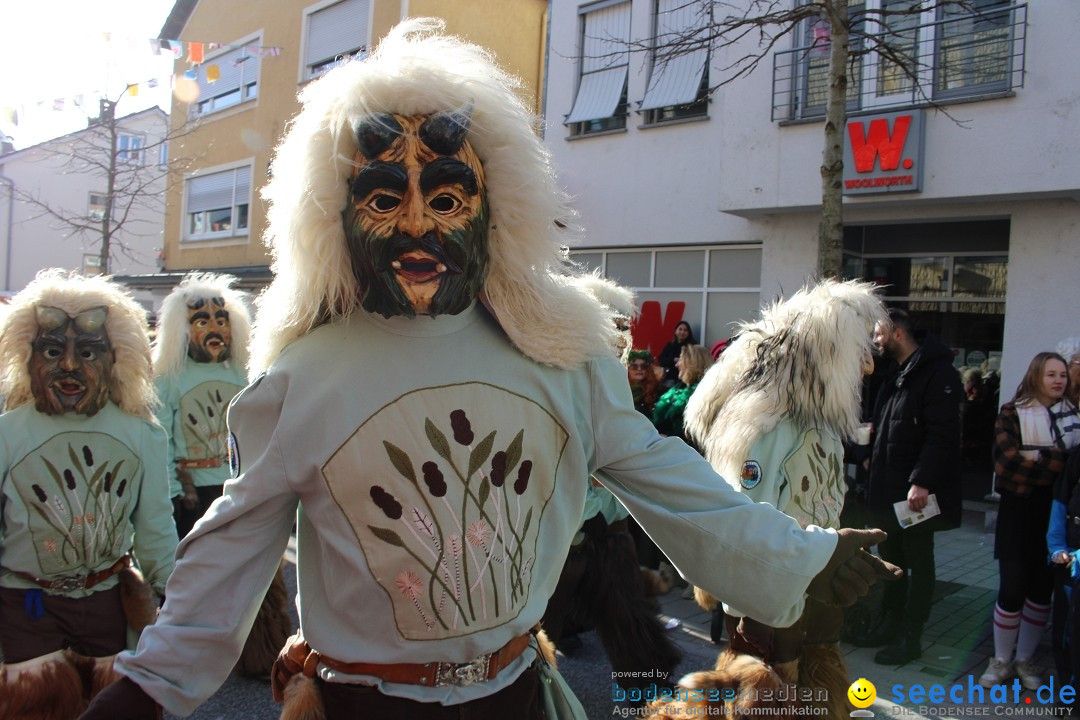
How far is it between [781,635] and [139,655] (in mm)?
2469

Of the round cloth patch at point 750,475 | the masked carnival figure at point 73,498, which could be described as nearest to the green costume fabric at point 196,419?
the masked carnival figure at point 73,498

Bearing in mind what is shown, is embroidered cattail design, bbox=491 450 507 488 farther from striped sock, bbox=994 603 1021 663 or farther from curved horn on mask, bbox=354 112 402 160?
striped sock, bbox=994 603 1021 663

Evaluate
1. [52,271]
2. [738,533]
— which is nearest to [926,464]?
[738,533]

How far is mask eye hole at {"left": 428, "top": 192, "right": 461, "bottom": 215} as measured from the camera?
1784mm

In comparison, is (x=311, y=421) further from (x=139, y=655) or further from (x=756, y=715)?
(x=756, y=715)

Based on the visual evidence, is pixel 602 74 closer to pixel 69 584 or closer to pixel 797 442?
pixel 797 442

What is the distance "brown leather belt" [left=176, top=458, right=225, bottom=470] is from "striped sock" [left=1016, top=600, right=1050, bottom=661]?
4.77 metres

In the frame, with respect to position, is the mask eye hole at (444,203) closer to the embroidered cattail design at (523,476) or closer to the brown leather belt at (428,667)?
the embroidered cattail design at (523,476)

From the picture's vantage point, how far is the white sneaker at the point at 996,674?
14.8 feet

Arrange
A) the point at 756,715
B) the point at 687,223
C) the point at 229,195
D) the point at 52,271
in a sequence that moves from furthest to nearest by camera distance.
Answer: the point at 229,195 → the point at 687,223 → the point at 52,271 → the point at 756,715

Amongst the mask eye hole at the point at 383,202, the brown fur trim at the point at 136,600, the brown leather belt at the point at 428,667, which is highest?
the mask eye hole at the point at 383,202

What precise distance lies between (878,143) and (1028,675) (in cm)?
599

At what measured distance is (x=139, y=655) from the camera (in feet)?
5.55

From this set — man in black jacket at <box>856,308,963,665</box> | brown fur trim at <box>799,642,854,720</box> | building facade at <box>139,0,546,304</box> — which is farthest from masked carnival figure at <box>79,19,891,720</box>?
building facade at <box>139,0,546,304</box>
